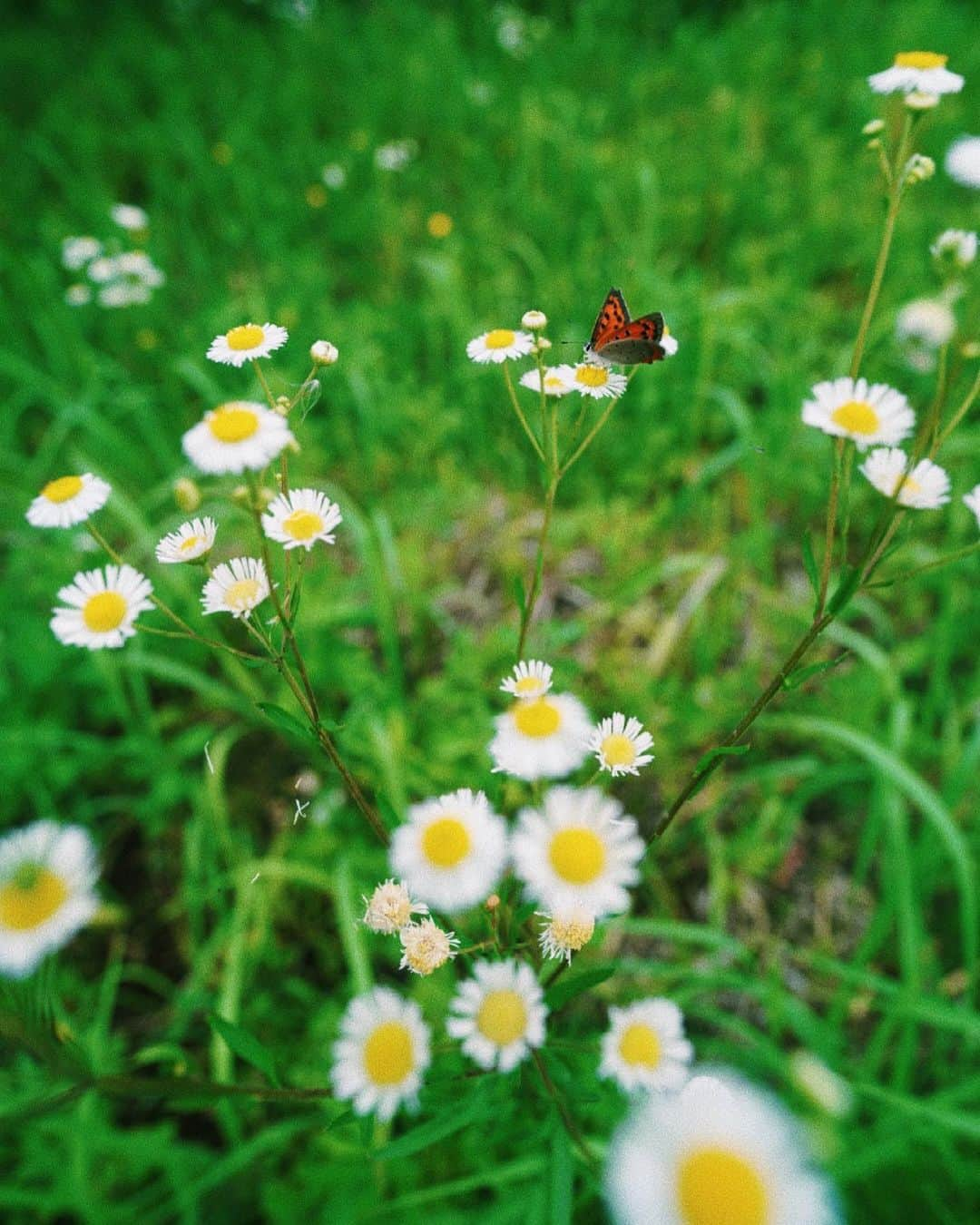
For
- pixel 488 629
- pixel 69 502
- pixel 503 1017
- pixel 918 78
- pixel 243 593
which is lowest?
pixel 503 1017

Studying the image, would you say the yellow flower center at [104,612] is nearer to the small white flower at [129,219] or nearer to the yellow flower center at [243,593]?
the yellow flower center at [243,593]

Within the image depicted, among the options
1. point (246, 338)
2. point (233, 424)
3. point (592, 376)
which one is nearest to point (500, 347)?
point (592, 376)

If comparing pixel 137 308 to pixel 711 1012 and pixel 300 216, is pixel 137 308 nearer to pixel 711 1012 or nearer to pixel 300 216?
pixel 300 216

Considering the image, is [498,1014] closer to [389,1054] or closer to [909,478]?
[389,1054]

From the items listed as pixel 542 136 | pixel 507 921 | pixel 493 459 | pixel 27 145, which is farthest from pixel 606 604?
pixel 27 145

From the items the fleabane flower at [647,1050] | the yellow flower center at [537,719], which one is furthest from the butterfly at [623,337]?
the fleabane flower at [647,1050]

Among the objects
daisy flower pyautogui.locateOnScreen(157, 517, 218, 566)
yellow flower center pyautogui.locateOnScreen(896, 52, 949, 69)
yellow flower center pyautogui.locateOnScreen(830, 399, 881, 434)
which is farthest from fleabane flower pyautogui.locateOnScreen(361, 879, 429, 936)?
yellow flower center pyautogui.locateOnScreen(896, 52, 949, 69)

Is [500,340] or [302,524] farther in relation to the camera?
[500,340]
